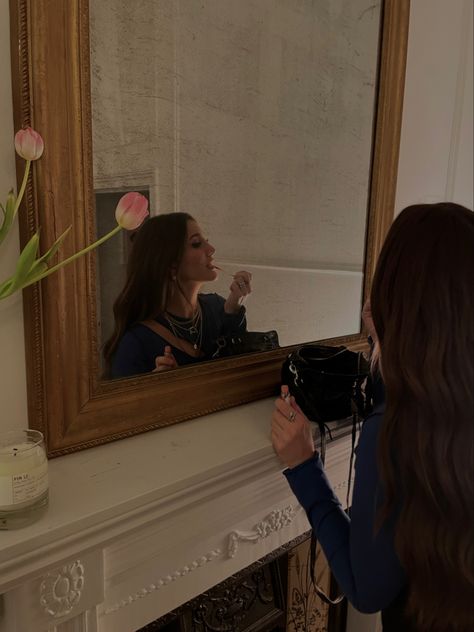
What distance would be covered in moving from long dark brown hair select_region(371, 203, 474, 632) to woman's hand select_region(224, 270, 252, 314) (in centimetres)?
38

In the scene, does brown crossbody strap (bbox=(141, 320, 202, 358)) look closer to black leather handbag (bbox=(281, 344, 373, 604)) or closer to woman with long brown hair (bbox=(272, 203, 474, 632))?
black leather handbag (bbox=(281, 344, 373, 604))

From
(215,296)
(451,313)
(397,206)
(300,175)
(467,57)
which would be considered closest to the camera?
(451,313)

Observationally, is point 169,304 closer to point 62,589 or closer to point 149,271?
point 149,271

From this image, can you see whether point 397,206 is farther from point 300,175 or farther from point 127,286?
point 127,286

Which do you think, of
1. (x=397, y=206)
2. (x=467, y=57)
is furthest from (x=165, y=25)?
(x=467, y=57)

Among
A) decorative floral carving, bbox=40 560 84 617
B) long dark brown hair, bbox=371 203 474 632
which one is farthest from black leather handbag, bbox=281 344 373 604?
decorative floral carving, bbox=40 560 84 617

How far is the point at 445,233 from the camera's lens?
0.77 m

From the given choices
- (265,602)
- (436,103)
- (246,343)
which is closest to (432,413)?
(246,343)

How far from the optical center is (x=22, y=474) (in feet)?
2.23

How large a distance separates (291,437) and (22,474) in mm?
510

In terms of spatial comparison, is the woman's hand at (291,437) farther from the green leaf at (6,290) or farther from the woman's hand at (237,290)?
the green leaf at (6,290)

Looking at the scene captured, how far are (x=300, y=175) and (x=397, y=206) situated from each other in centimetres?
49

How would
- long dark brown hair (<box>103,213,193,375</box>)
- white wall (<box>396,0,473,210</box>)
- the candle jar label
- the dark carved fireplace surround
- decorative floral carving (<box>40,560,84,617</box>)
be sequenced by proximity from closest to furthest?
1. the candle jar label
2. decorative floral carving (<box>40,560,84,617</box>)
3. long dark brown hair (<box>103,213,193,375</box>)
4. the dark carved fireplace surround
5. white wall (<box>396,0,473,210</box>)

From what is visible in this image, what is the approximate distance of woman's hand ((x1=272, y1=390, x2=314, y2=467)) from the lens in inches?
39.7
